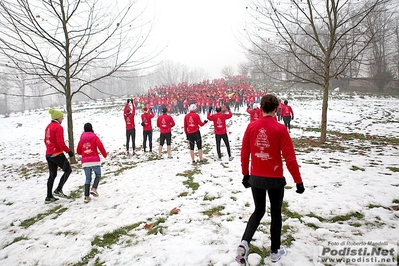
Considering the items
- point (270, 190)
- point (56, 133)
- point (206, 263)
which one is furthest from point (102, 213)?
point (270, 190)

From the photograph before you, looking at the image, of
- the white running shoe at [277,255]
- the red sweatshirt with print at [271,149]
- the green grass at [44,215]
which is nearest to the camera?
the red sweatshirt with print at [271,149]

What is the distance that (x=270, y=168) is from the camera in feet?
8.39

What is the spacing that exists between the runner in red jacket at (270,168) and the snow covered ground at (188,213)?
1.14 ft

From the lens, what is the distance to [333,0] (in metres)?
7.86

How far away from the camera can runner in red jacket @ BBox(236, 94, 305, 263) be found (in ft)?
8.26

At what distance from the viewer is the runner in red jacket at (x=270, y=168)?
2518 millimetres

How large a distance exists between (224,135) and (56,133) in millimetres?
4900

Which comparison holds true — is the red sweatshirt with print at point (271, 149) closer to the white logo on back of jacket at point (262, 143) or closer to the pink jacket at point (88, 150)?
the white logo on back of jacket at point (262, 143)

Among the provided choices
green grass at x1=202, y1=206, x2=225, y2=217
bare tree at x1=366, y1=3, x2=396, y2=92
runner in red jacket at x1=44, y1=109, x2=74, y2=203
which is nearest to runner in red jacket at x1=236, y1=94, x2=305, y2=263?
green grass at x1=202, y1=206, x2=225, y2=217

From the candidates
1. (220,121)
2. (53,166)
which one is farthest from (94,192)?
(220,121)

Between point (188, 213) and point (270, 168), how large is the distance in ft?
7.02

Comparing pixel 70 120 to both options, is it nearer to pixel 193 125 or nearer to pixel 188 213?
pixel 193 125

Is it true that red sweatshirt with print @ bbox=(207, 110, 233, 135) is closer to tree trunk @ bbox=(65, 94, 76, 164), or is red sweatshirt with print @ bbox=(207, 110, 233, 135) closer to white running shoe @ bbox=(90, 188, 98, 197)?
white running shoe @ bbox=(90, 188, 98, 197)

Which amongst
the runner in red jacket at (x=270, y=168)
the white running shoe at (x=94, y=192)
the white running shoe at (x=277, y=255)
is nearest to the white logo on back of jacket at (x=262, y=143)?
the runner in red jacket at (x=270, y=168)
